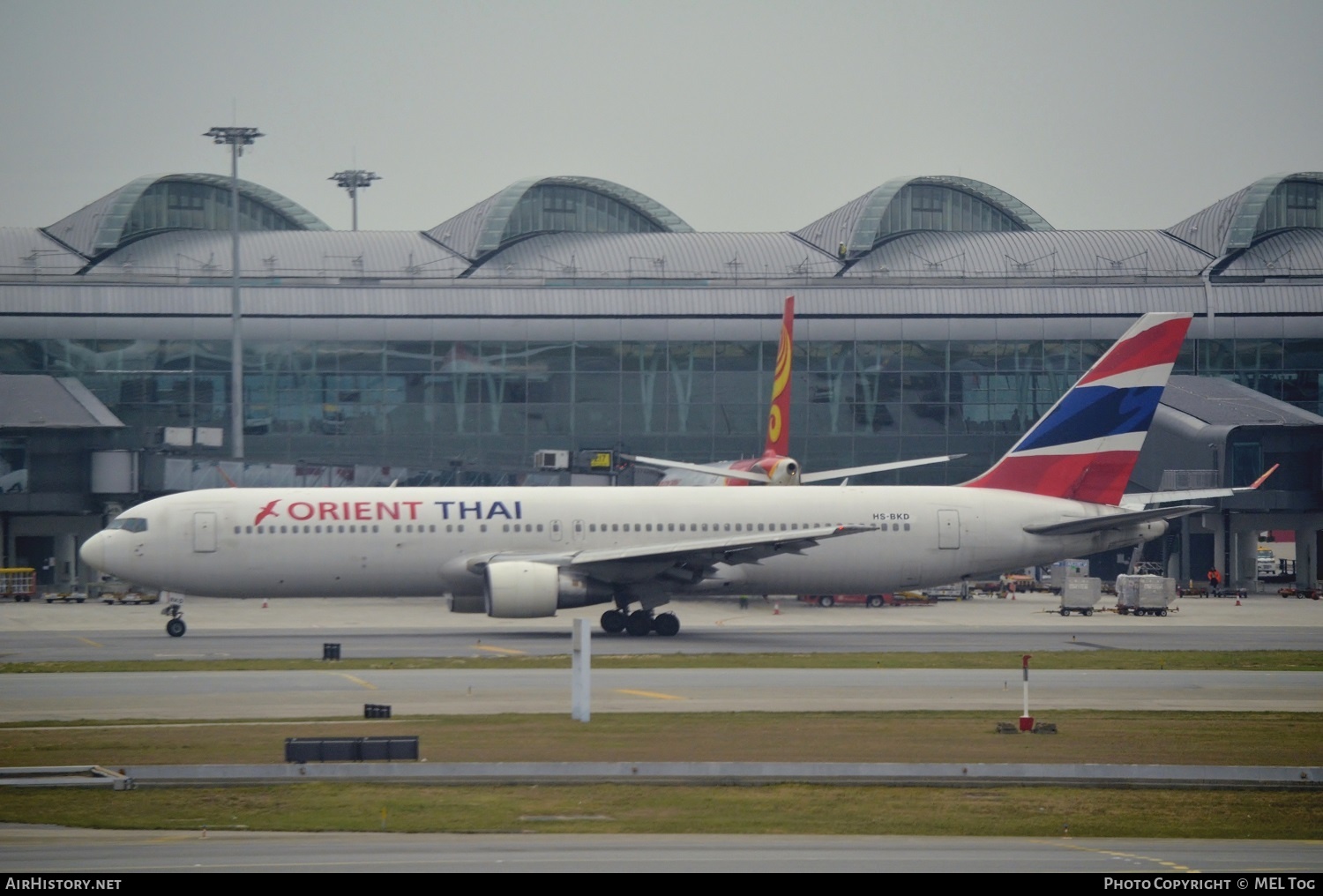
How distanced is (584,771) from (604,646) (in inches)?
762

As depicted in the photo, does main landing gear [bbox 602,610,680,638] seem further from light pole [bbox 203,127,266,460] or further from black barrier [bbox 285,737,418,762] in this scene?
light pole [bbox 203,127,266,460]

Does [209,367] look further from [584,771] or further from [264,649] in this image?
[584,771]

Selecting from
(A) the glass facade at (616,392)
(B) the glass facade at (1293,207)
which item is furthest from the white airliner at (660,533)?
(B) the glass facade at (1293,207)

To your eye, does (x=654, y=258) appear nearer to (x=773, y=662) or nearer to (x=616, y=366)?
(x=616, y=366)

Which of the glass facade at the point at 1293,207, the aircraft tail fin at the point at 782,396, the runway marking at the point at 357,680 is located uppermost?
the glass facade at the point at 1293,207

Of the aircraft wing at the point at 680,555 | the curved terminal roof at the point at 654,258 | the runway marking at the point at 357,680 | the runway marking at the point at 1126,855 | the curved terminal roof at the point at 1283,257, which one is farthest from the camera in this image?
the curved terminal roof at the point at 654,258

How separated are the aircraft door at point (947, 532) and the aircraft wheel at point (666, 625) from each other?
8.05 meters

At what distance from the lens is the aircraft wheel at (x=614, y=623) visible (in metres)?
42.4

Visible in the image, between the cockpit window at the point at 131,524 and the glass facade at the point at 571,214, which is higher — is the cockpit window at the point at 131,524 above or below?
below

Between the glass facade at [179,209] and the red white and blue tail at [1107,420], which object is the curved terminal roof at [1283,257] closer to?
the red white and blue tail at [1107,420]

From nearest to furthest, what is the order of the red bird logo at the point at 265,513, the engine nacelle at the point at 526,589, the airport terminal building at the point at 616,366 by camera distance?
the engine nacelle at the point at 526,589, the red bird logo at the point at 265,513, the airport terminal building at the point at 616,366

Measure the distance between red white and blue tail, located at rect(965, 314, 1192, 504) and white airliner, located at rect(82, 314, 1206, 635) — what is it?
5 cm

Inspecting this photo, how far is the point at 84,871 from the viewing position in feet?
46.5

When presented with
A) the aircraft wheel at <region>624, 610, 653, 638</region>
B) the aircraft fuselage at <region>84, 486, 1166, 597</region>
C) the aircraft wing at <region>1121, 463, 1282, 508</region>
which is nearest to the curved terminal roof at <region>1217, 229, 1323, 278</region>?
the aircraft wing at <region>1121, 463, 1282, 508</region>
